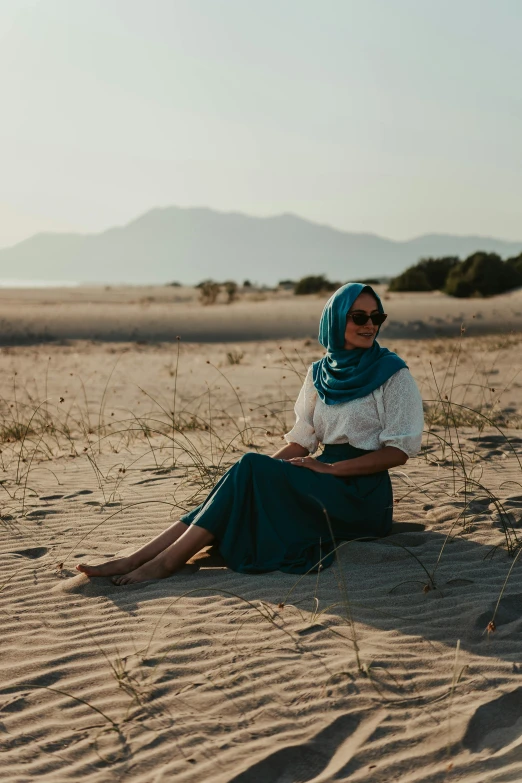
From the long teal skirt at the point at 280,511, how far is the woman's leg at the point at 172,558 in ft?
0.17

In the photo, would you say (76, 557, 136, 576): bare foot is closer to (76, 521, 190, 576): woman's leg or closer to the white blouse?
(76, 521, 190, 576): woman's leg

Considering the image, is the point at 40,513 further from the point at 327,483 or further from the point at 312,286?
the point at 312,286

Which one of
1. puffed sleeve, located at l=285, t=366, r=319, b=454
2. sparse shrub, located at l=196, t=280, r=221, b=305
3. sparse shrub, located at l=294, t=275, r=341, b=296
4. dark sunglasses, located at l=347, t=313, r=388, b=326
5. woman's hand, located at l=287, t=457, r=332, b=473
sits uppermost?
sparse shrub, located at l=294, t=275, r=341, b=296

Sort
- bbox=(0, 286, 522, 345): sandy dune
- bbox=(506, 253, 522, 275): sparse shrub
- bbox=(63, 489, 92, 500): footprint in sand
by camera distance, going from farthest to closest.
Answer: bbox=(506, 253, 522, 275): sparse shrub → bbox=(0, 286, 522, 345): sandy dune → bbox=(63, 489, 92, 500): footprint in sand

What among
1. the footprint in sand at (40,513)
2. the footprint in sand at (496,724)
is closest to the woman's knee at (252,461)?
the footprint in sand at (496,724)

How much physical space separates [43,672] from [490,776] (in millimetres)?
1730

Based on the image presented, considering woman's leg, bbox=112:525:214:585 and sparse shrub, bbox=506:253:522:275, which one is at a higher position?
sparse shrub, bbox=506:253:522:275

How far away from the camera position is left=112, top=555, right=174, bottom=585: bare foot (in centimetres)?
428

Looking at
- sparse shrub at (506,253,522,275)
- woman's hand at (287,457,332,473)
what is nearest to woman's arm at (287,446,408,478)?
woman's hand at (287,457,332,473)

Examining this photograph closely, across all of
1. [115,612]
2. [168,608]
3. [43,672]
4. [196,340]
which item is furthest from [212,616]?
[196,340]

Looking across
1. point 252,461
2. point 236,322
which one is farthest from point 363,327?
point 236,322

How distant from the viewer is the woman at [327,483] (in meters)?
4.25

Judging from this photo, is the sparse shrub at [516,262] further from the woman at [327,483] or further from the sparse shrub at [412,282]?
the woman at [327,483]

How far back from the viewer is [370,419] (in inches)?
172
